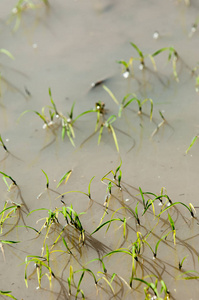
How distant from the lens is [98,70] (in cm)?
328

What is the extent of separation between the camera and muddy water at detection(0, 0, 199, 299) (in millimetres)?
2322

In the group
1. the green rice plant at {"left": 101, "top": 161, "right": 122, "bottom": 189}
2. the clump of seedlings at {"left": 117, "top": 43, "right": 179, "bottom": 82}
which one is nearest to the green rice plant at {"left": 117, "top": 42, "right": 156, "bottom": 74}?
the clump of seedlings at {"left": 117, "top": 43, "right": 179, "bottom": 82}

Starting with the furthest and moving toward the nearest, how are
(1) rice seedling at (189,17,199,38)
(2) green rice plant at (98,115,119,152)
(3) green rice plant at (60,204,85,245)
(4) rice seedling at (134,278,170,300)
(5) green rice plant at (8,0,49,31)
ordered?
1. (5) green rice plant at (8,0,49,31)
2. (1) rice seedling at (189,17,199,38)
3. (2) green rice plant at (98,115,119,152)
4. (3) green rice plant at (60,204,85,245)
5. (4) rice seedling at (134,278,170,300)

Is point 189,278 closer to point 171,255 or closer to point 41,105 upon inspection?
point 171,255

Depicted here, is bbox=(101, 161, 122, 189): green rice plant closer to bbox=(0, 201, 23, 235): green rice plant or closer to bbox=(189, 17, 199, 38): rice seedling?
bbox=(0, 201, 23, 235): green rice plant

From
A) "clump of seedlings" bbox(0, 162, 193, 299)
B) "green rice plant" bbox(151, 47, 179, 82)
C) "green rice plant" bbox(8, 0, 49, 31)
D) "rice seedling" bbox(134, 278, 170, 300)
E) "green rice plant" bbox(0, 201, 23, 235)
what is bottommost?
"rice seedling" bbox(134, 278, 170, 300)

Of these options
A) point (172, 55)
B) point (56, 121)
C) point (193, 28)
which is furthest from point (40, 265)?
point (193, 28)

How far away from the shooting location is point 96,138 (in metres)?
2.89

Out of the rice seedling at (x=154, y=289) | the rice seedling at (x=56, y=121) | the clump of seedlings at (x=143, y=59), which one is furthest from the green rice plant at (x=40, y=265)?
the clump of seedlings at (x=143, y=59)

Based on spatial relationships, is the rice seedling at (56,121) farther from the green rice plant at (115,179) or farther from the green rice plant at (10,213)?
the green rice plant at (10,213)

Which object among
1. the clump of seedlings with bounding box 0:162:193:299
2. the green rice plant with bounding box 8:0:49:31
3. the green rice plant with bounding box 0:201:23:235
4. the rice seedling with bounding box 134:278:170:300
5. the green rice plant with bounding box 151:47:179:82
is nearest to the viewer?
the rice seedling with bounding box 134:278:170:300

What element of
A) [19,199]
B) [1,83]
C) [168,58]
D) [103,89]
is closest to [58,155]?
[19,199]

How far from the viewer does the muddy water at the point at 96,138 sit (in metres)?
2.32

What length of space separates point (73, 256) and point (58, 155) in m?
0.70
